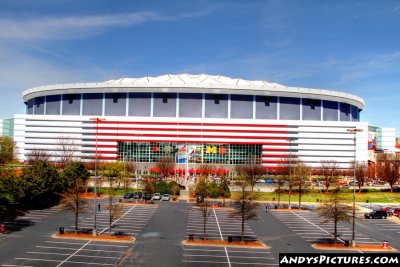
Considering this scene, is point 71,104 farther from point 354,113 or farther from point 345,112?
point 354,113

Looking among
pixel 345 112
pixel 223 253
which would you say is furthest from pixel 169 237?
pixel 345 112

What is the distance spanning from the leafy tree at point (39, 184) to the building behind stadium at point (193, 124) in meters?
66.8

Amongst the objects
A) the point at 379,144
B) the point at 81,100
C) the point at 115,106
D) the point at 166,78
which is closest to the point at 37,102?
the point at 81,100

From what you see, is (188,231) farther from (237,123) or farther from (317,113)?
(317,113)

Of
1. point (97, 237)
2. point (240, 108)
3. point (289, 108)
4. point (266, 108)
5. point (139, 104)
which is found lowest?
point (97, 237)

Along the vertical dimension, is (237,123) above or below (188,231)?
above

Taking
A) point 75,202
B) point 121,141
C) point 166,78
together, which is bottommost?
point 75,202

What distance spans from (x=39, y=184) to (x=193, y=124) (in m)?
78.7

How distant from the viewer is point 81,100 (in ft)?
468

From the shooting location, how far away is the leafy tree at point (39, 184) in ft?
183

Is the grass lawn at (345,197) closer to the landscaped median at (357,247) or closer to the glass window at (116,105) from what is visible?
the landscaped median at (357,247)

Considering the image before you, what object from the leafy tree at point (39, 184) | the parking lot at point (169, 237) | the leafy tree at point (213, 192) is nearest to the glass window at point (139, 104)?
the leafy tree at point (213, 192)

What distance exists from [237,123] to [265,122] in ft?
31.4

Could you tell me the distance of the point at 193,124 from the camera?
13300cm
